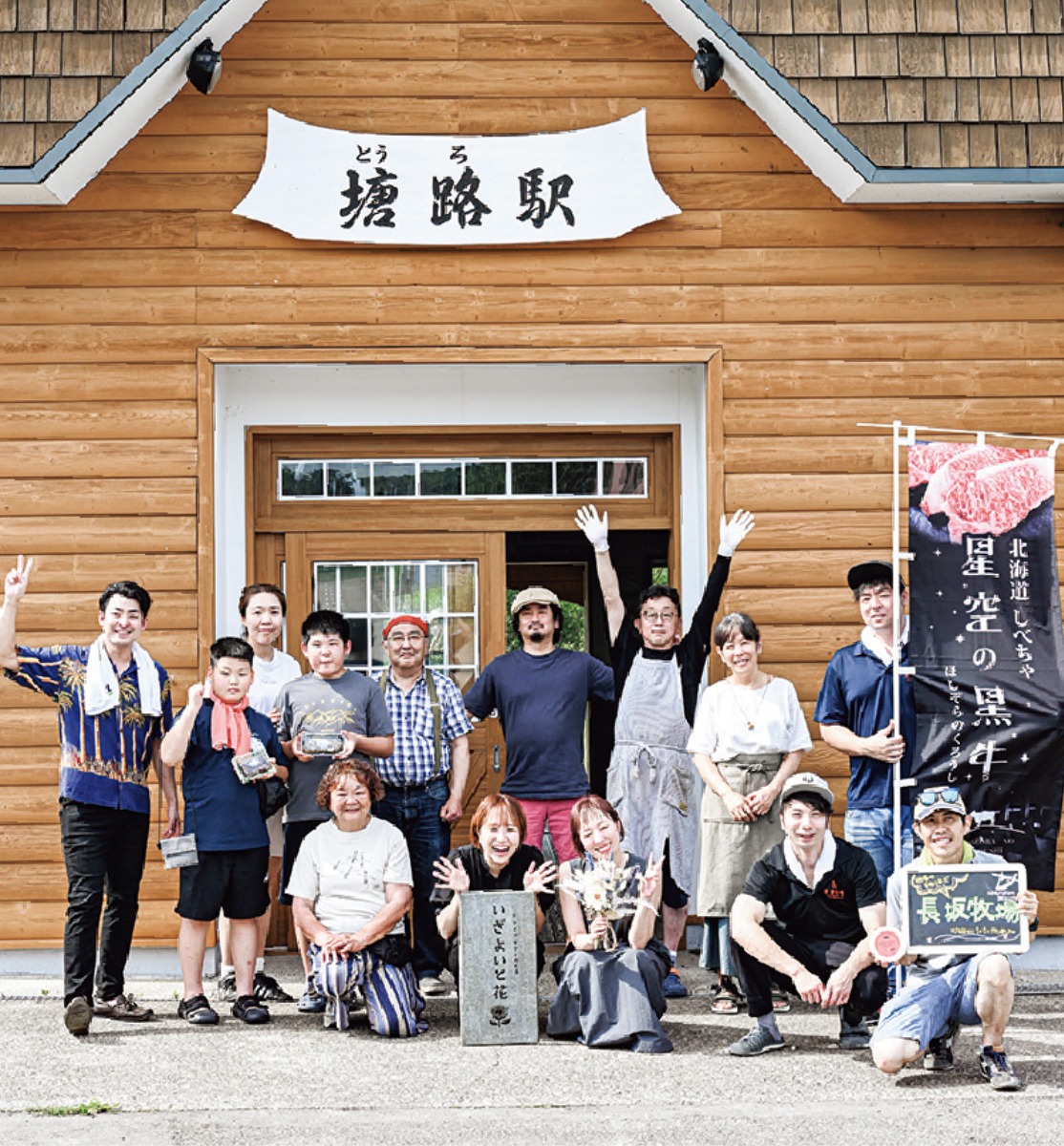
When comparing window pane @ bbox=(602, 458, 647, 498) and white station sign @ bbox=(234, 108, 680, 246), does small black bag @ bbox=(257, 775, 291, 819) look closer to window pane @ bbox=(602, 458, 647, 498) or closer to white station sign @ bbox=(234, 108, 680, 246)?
window pane @ bbox=(602, 458, 647, 498)

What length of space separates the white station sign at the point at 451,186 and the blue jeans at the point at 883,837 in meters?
3.07

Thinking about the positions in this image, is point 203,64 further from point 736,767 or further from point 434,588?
point 736,767

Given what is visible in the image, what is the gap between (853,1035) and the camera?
6.34 metres

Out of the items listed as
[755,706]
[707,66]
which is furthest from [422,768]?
[707,66]

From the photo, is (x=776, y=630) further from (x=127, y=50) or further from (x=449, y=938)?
(x=127, y=50)

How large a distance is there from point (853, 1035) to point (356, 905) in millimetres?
2017

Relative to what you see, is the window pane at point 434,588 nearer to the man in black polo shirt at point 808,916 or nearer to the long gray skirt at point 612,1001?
the long gray skirt at point 612,1001

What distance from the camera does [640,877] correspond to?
6578 mm

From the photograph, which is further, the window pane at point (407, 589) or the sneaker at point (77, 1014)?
the window pane at point (407, 589)

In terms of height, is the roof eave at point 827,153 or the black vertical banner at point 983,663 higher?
the roof eave at point 827,153

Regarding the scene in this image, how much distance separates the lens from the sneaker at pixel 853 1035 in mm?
6316

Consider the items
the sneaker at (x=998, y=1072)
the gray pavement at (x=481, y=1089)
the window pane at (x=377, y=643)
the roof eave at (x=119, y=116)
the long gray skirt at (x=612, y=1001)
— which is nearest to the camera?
the gray pavement at (x=481, y=1089)

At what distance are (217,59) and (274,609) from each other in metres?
2.63

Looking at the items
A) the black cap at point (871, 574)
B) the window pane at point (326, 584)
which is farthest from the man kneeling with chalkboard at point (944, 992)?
the window pane at point (326, 584)
